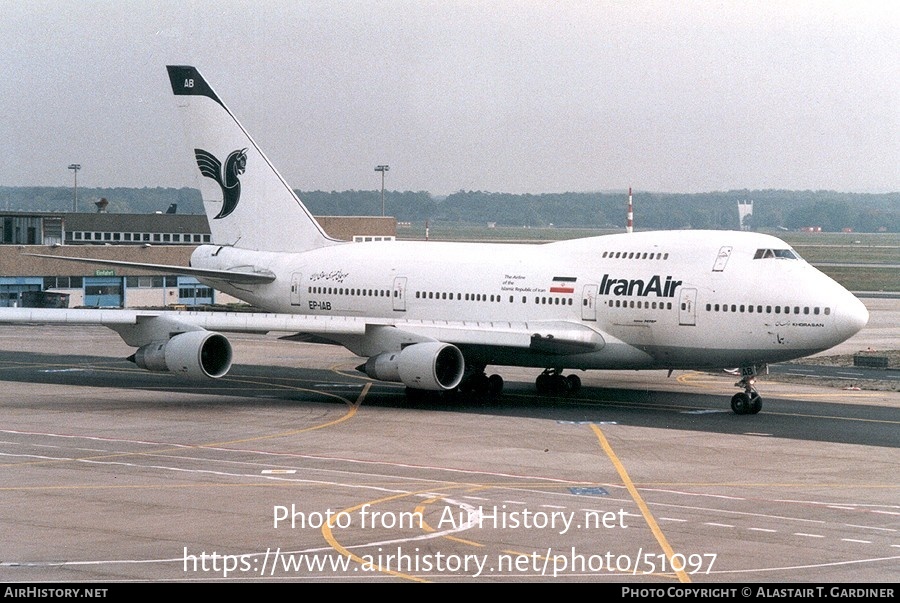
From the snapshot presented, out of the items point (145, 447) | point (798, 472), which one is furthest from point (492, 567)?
point (145, 447)

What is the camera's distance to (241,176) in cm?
5234

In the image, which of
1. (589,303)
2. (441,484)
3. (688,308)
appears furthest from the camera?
(589,303)

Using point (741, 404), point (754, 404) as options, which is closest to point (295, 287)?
point (741, 404)

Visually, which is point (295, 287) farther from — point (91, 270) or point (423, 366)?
point (91, 270)

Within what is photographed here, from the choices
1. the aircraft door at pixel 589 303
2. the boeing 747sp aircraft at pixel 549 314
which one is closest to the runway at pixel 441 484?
the boeing 747sp aircraft at pixel 549 314

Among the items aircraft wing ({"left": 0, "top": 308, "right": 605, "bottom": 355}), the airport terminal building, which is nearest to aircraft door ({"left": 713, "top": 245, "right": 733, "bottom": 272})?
aircraft wing ({"left": 0, "top": 308, "right": 605, "bottom": 355})

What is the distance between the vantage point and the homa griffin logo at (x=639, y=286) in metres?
40.5

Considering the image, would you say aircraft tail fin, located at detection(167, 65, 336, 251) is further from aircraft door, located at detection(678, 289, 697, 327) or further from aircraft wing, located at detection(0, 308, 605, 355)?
aircraft door, located at detection(678, 289, 697, 327)

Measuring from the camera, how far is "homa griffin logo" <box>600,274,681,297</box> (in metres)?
40.5

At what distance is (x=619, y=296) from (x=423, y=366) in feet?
22.5

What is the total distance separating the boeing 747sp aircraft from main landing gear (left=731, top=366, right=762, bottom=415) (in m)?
0.04

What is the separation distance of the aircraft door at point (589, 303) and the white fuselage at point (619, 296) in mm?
33

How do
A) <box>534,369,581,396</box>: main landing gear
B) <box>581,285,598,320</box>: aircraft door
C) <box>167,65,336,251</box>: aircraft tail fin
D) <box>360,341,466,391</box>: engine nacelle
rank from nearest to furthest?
<box>360,341,466,391</box>: engine nacelle < <box>581,285,598,320</box>: aircraft door < <box>534,369,581,396</box>: main landing gear < <box>167,65,336,251</box>: aircraft tail fin

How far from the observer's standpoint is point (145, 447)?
32.4 m
